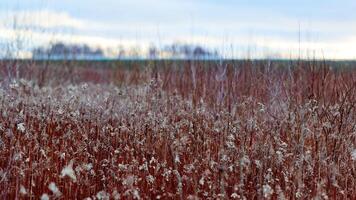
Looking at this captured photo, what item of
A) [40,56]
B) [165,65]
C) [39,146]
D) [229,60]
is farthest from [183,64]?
[39,146]

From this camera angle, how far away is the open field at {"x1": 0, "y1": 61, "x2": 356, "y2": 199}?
170 inches

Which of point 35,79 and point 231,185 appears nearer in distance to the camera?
point 231,185

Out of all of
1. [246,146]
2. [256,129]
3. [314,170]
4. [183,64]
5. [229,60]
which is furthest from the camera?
[183,64]

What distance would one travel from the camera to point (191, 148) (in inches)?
213

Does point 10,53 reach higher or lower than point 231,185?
higher

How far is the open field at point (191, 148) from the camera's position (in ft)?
14.1

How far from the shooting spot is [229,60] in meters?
9.08

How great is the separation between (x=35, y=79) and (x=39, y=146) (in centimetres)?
1220

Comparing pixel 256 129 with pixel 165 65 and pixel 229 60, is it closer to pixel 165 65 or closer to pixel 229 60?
pixel 229 60

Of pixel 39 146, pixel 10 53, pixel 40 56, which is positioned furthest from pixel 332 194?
pixel 40 56

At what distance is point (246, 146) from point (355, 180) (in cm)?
108

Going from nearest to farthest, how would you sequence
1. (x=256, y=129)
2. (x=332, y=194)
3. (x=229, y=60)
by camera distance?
(x=332, y=194)
(x=256, y=129)
(x=229, y=60)

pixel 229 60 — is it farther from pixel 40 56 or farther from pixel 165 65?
pixel 40 56

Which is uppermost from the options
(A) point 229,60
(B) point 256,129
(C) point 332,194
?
(A) point 229,60
